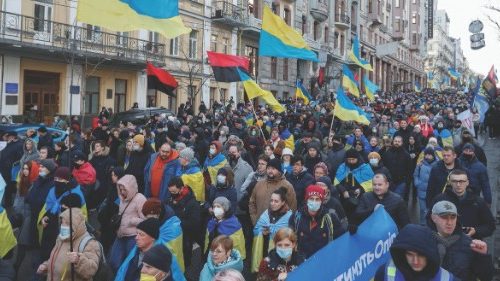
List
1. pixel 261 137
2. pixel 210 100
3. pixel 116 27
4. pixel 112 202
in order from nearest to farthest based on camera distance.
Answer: pixel 116 27 < pixel 112 202 < pixel 261 137 < pixel 210 100

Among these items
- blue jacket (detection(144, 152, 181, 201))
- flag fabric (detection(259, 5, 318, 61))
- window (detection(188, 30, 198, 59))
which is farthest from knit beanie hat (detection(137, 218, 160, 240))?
window (detection(188, 30, 198, 59))

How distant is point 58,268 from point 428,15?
3514 inches

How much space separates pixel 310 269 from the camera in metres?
3.07

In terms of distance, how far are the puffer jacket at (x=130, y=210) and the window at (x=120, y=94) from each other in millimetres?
21826

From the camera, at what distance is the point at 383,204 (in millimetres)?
5578

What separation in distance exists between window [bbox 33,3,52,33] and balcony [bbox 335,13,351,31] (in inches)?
1184

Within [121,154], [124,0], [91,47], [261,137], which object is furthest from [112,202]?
[91,47]

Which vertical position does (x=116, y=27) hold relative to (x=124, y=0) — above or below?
below

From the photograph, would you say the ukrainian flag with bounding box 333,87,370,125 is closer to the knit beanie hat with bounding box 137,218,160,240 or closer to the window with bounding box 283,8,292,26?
the knit beanie hat with bounding box 137,218,160,240

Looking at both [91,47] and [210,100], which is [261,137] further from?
[210,100]

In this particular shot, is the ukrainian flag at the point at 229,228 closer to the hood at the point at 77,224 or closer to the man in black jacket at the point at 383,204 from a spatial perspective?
the man in black jacket at the point at 383,204

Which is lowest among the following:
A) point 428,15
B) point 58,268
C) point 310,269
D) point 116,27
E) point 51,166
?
point 58,268

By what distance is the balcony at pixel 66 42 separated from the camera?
64.4 feet

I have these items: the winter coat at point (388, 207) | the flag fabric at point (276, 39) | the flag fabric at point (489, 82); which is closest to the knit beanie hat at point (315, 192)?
the winter coat at point (388, 207)
